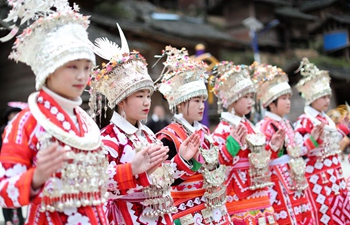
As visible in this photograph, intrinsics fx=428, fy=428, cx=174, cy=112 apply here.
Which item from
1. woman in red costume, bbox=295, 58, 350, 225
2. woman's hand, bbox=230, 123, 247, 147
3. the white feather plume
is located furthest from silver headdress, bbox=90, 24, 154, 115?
woman in red costume, bbox=295, 58, 350, 225

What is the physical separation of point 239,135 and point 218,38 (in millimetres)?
15234

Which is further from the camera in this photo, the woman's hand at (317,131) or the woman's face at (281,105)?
the woman's face at (281,105)

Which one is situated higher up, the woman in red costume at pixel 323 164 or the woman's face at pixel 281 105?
the woman's face at pixel 281 105

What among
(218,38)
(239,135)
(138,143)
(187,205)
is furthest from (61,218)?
(218,38)

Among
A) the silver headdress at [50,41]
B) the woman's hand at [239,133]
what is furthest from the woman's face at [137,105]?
the woman's hand at [239,133]

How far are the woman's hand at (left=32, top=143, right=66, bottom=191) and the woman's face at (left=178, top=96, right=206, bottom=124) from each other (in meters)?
2.17

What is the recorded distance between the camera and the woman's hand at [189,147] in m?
3.64

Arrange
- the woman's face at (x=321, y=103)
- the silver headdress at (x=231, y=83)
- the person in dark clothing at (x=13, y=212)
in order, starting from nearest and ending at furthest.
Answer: the silver headdress at (x=231, y=83) → the woman's face at (x=321, y=103) → the person in dark clothing at (x=13, y=212)

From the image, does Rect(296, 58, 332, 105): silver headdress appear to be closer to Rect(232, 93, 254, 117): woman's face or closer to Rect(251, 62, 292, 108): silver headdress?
Rect(251, 62, 292, 108): silver headdress

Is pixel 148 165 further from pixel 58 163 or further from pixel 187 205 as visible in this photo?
pixel 187 205

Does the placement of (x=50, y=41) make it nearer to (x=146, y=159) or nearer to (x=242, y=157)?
(x=146, y=159)

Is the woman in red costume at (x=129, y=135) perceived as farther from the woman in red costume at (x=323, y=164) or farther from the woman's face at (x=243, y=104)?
the woman in red costume at (x=323, y=164)

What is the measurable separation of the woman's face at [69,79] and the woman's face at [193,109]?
1.79m

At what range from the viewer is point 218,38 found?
19.2m
